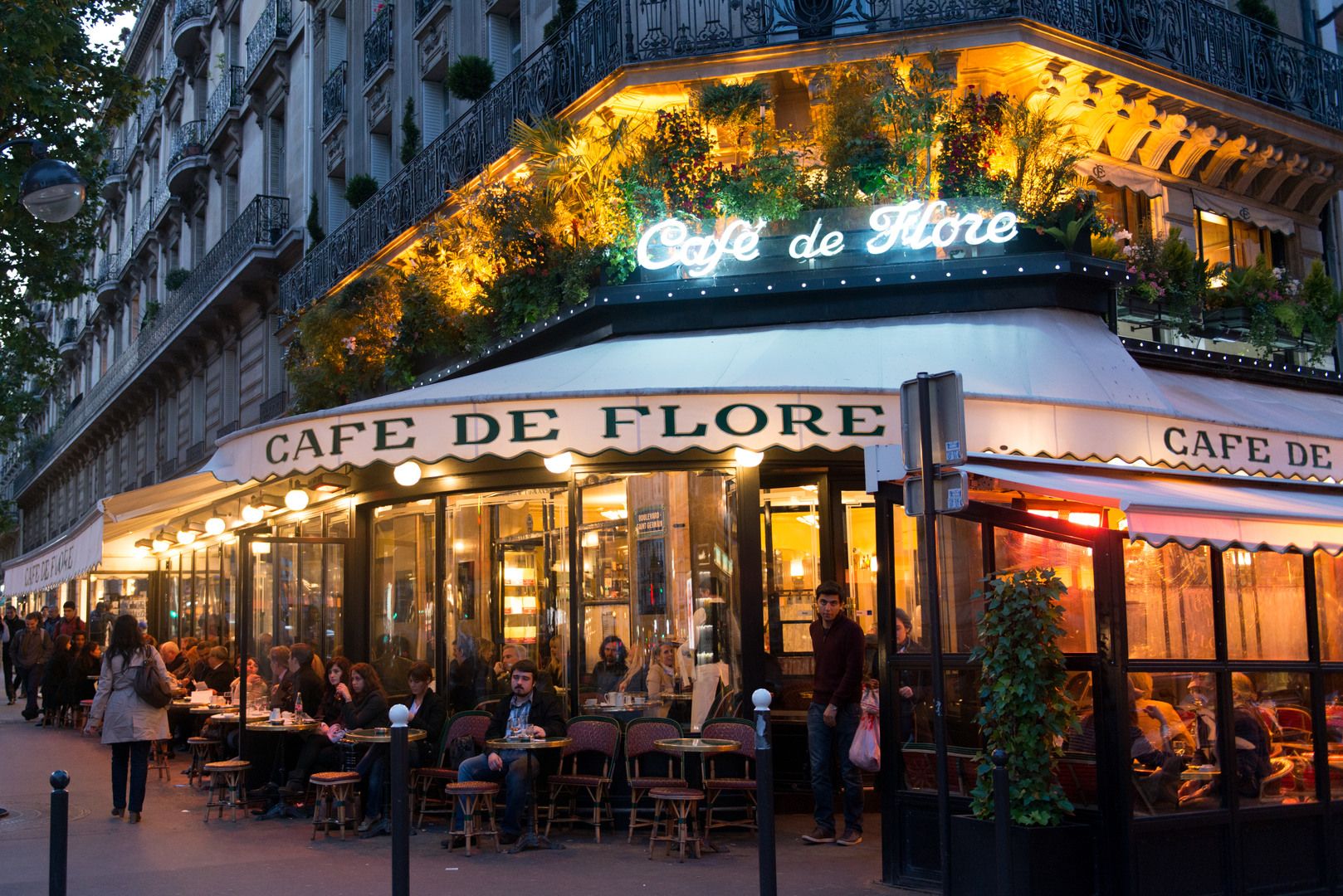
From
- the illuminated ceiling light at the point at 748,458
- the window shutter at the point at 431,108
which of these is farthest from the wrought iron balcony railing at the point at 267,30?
the illuminated ceiling light at the point at 748,458

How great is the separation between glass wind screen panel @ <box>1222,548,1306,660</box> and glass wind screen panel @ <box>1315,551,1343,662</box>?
189mm

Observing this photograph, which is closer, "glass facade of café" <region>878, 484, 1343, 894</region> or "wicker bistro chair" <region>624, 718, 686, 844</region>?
"glass facade of café" <region>878, 484, 1343, 894</region>

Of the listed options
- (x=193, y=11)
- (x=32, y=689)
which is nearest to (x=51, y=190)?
(x=32, y=689)

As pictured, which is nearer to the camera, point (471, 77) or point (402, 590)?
point (402, 590)

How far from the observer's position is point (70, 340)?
52.8 m

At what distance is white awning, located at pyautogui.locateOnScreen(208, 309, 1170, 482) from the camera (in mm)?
9836

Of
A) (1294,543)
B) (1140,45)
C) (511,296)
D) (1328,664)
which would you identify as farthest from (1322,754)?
(511,296)

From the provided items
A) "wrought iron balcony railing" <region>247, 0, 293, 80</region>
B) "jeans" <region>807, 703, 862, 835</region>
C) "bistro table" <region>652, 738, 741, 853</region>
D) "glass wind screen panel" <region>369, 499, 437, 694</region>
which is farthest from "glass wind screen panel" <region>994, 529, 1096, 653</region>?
"wrought iron balcony railing" <region>247, 0, 293, 80</region>

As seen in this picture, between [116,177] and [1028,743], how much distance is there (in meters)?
44.2

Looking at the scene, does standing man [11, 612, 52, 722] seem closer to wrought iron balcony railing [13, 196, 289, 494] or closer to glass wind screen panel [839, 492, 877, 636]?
wrought iron balcony railing [13, 196, 289, 494]

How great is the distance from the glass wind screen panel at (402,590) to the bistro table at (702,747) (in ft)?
11.4

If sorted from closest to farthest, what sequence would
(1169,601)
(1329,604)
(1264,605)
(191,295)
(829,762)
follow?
(1169,601) < (1264,605) < (1329,604) < (829,762) < (191,295)

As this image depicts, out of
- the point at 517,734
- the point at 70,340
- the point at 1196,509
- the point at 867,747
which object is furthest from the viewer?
the point at 70,340

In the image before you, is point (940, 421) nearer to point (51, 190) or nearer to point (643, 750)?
point (643, 750)
